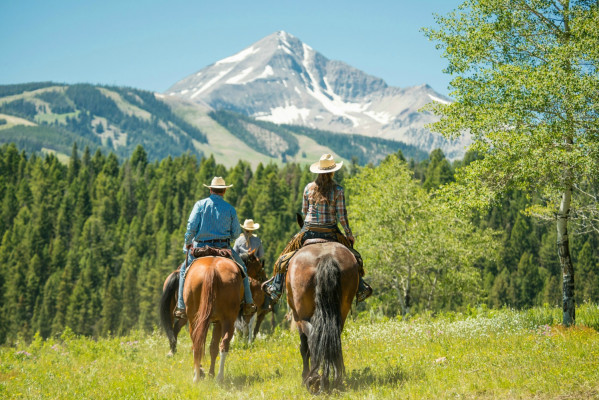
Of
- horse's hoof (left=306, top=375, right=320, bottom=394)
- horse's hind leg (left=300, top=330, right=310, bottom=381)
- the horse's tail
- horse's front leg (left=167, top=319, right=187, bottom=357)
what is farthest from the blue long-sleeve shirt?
horse's front leg (left=167, top=319, right=187, bottom=357)

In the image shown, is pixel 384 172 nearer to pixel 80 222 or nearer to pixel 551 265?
pixel 551 265

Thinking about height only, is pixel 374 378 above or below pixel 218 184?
below

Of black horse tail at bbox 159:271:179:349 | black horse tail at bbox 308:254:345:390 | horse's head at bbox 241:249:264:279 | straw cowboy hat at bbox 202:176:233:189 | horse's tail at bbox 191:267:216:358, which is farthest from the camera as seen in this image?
horse's head at bbox 241:249:264:279

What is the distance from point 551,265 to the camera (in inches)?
4469

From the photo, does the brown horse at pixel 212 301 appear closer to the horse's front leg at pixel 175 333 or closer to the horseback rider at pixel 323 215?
the horseback rider at pixel 323 215

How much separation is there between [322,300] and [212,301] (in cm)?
230

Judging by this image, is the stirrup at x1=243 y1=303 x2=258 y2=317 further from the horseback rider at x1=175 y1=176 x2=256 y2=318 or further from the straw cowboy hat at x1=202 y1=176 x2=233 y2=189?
the straw cowboy hat at x1=202 y1=176 x2=233 y2=189

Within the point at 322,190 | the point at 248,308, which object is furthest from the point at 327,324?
the point at 248,308

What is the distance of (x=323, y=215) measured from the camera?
10.4 meters

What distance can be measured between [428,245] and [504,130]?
2167cm

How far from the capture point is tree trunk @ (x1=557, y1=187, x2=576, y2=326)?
13.9m

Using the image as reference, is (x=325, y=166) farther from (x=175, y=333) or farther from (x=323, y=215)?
(x=175, y=333)

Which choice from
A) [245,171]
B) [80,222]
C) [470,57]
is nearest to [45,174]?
[80,222]

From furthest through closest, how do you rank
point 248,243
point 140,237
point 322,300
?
point 140,237, point 248,243, point 322,300
